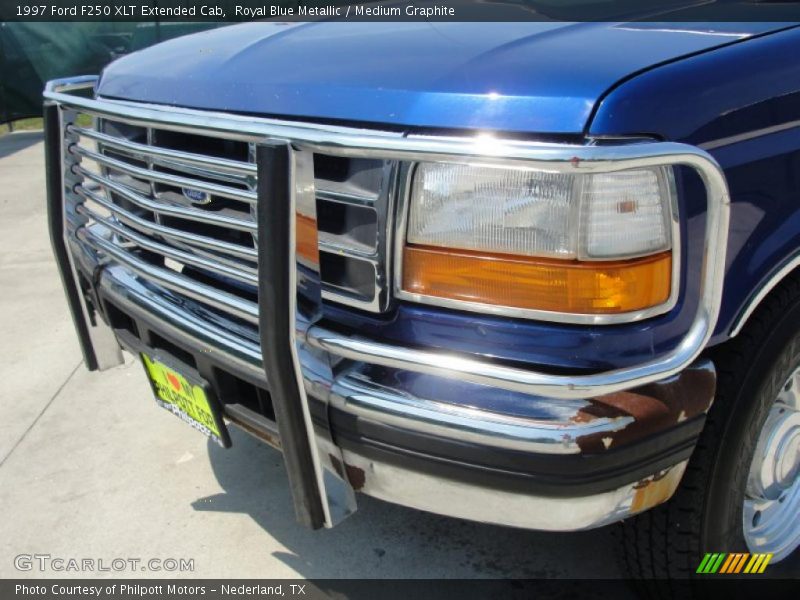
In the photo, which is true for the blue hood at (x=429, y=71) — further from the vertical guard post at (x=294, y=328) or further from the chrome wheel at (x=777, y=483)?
the chrome wheel at (x=777, y=483)

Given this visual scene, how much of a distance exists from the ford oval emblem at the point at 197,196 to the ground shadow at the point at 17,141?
836 centimetres

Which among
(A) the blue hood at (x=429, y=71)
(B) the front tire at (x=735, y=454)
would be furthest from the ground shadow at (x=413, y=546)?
(A) the blue hood at (x=429, y=71)

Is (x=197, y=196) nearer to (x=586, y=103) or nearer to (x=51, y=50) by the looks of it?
(x=586, y=103)

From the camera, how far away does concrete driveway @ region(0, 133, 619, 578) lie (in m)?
2.38

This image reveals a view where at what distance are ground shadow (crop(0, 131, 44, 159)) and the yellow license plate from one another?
8.17m

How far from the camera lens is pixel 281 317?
163cm

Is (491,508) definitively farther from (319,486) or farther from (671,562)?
(671,562)

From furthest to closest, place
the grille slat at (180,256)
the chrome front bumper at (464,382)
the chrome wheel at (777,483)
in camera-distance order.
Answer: the chrome wheel at (777,483), the grille slat at (180,256), the chrome front bumper at (464,382)

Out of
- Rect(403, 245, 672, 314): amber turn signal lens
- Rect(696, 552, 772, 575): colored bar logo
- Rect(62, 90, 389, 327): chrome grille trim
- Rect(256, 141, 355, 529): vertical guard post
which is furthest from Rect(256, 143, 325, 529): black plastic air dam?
Rect(696, 552, 772, 575): colored bar logo

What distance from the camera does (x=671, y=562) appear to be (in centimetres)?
189

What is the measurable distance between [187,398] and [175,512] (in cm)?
66

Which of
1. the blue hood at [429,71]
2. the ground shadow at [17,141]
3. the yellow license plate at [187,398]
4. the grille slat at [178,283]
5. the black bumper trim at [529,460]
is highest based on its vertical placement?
the blue hood at [429,71]

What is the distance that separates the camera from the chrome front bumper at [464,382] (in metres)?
1.46

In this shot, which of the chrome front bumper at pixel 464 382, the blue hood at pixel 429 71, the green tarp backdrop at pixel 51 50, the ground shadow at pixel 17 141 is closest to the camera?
the chrome front bumper at pixel 464 382
